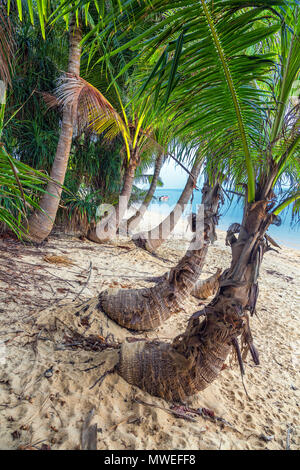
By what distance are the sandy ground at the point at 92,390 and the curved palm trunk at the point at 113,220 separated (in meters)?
2.44

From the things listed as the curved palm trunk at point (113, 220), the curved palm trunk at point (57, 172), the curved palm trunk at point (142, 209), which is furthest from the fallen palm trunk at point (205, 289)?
the curved palm trunk at point (142, 209)

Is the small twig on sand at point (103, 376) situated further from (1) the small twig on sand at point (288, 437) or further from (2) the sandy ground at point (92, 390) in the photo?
(1) the small twig on sand at point (288, 437)

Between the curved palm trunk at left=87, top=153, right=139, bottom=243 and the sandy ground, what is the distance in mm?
2436

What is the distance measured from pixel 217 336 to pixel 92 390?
2.59 feet

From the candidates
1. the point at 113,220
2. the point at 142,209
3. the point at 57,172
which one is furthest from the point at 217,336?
the point at 142,209

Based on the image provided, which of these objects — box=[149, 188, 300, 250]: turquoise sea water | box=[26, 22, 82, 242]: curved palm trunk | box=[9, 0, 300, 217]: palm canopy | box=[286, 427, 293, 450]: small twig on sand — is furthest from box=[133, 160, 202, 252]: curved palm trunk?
box=[286, 427, 293, 450]: small twig on sand

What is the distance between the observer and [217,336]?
4.98 ft

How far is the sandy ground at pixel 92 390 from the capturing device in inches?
49.6

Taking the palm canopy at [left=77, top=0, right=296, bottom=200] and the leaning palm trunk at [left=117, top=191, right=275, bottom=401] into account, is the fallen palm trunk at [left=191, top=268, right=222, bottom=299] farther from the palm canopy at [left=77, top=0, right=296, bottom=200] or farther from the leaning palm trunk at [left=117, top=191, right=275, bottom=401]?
the palm canopy at [left=77, top=0, right=296, bottom=200]

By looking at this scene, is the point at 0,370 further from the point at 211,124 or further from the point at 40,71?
the point at 40,71

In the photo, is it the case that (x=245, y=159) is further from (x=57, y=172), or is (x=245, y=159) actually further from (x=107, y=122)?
(x=107, y=122)

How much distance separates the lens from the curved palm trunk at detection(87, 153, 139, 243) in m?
5.62
